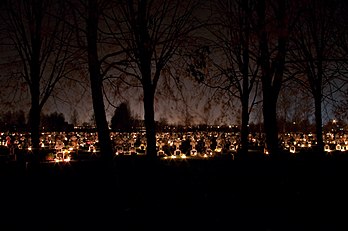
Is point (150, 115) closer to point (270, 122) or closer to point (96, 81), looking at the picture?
point (96, 81)

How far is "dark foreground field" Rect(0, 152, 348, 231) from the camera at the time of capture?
260 inches

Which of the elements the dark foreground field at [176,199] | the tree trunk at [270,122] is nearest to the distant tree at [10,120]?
the dark foreground field at [176,199]

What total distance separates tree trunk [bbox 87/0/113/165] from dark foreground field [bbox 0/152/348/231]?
0.60 meters

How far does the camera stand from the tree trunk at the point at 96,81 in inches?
327

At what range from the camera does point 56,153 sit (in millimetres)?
17828

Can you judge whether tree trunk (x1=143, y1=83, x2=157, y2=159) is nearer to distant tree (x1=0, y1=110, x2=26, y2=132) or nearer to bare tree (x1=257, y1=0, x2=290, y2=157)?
bare tree (x1=257, y1=0, x2=290, y2=157)

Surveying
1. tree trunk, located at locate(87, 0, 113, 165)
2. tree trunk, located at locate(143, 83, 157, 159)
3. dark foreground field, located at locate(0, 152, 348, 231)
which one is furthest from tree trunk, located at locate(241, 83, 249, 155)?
tree trunk, located at locate(87, 0, 113, 165)

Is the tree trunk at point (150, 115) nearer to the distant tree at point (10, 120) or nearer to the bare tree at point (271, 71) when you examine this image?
the bare tree at point (271, 71)

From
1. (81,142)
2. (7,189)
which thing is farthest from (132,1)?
(81,142)

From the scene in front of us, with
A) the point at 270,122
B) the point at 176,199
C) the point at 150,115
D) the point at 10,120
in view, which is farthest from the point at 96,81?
the point at 10,120

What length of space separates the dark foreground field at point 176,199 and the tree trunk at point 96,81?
1.95 ft

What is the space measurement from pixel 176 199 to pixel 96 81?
3118mm

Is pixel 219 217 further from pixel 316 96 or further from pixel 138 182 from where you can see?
pixel 316 96

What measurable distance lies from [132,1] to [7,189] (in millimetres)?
5768
